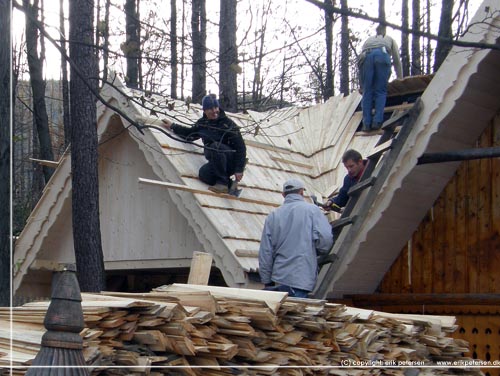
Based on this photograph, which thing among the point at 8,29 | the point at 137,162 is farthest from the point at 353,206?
the point at 8,29

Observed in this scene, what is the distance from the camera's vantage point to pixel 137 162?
35.3ft

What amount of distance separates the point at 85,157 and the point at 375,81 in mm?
3836

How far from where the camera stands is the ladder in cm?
888

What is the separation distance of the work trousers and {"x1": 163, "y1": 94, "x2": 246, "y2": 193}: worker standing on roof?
7.18ft

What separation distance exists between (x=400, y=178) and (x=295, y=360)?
3.51 metres

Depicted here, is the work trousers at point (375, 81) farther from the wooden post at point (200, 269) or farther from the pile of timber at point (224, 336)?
the wooden post at point (200, 269)

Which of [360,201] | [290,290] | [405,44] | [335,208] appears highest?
[405,44]

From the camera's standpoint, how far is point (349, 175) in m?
9.51

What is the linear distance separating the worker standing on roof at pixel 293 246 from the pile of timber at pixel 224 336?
1.04m

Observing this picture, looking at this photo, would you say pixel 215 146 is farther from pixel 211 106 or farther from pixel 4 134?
pixel 4 134

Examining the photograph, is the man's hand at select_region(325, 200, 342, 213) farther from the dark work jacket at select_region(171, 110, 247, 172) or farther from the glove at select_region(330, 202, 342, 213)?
the dark work jacket at select_region(171, 110, 247, 172)

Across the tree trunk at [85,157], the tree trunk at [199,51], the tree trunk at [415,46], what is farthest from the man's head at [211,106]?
the tree trunk at [415,46]

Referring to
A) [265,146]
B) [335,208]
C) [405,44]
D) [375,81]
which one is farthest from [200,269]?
[405,44]

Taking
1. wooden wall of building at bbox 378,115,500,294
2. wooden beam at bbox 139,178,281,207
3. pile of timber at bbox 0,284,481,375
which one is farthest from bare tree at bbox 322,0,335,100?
pile of timber at bbox 0,284,481,375
